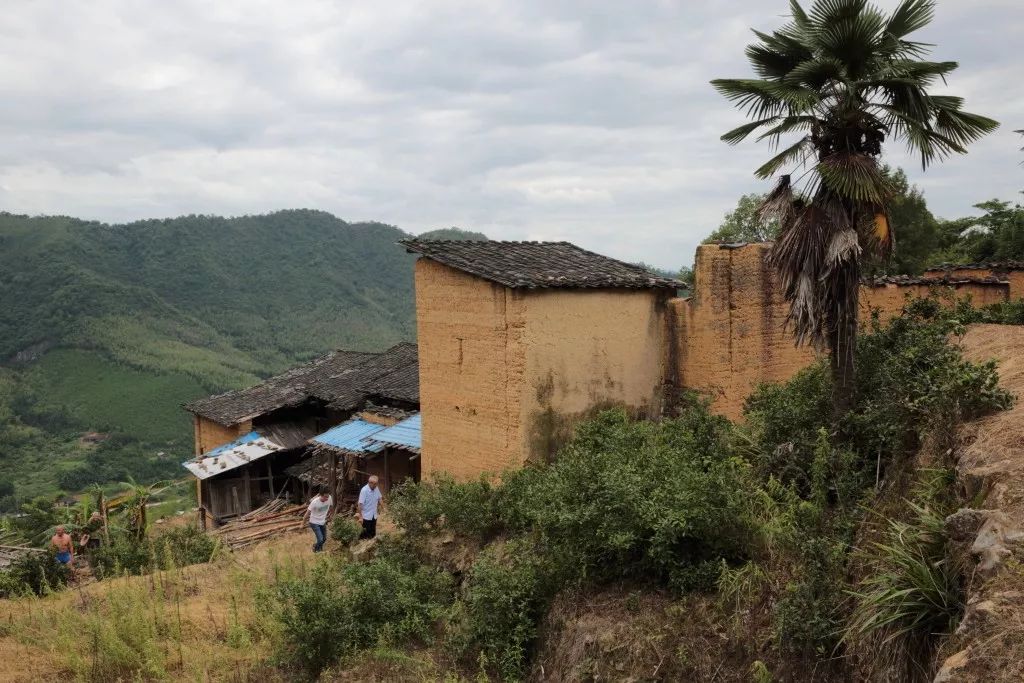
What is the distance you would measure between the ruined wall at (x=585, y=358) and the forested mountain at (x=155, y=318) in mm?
35826

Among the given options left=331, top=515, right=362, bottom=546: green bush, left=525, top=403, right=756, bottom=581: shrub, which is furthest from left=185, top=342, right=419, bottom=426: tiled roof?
left=525, top=403, right=756, bottom=581: shrub

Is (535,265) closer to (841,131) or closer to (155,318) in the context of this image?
(841,131)

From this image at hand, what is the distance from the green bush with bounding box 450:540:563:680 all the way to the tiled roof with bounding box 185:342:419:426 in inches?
509

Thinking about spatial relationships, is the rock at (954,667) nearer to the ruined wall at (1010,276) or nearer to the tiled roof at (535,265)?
the tiled roof at (535,265)

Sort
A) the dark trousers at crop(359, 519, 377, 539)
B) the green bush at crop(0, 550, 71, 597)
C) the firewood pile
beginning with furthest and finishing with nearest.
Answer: the firewood pile
the green bush at crop(0, 550, 71, 597)
the dark trousers at crop(359, 519, 377, 539)

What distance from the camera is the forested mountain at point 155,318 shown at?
46719mm

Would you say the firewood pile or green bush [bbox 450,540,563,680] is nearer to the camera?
green bush [bbox 450,540,563,680]

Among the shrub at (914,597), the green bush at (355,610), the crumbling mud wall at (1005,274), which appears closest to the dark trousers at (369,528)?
the green bush at (355,610)

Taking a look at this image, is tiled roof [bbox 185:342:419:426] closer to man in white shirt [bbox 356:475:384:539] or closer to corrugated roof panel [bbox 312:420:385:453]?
corrugated roof panel [bbox 312:420:385:453]

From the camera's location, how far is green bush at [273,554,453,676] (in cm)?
884

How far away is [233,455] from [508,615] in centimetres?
1524

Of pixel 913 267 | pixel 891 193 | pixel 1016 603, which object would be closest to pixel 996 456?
pixel 1016 603

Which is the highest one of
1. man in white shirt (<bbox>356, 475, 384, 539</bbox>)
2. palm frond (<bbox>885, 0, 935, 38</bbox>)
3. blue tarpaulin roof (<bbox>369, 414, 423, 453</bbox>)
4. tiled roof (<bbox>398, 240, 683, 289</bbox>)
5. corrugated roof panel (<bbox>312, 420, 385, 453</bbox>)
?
palm frond (<bbox>885, 0, 935, 38</bbox>)

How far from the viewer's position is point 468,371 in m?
12.3
